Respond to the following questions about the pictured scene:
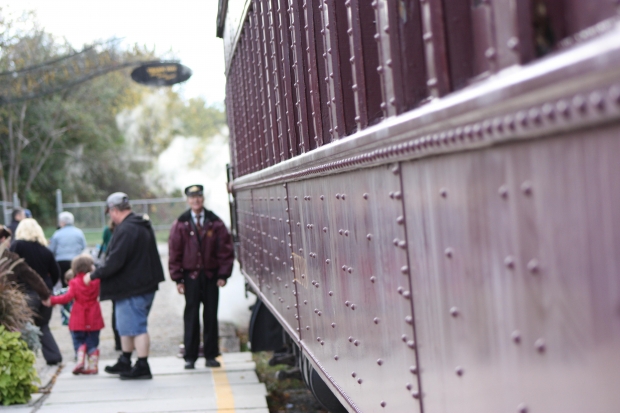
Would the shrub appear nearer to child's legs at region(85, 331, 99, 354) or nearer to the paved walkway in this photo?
the paved walkway

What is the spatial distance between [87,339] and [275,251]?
3.26 m

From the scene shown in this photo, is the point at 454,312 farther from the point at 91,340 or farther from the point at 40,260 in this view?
the point at 40,260

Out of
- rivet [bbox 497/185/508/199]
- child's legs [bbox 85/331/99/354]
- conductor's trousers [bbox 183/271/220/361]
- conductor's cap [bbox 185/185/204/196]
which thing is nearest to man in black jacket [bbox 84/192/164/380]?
child's legs [bbox 85/331/99/354]

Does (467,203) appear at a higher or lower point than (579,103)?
lower

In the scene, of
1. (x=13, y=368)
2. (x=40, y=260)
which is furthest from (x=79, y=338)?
(x=13, y=368)

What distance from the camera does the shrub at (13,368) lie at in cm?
617

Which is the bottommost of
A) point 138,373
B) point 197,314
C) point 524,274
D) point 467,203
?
point 138,373

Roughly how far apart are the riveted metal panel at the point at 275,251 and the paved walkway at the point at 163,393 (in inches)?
35.6

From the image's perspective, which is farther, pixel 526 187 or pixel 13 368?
pixel 13 368

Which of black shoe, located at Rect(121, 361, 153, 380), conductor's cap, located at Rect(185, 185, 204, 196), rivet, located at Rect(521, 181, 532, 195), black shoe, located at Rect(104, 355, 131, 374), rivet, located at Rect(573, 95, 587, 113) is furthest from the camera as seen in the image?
conductor's cap, located at Rect(185, 185, 204, 196)

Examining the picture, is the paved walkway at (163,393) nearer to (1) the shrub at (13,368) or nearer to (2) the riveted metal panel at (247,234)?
(1) the shrub at (13,368)

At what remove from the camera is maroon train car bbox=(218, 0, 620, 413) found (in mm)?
1249

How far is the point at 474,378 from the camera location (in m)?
1.79

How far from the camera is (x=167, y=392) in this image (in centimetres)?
695
